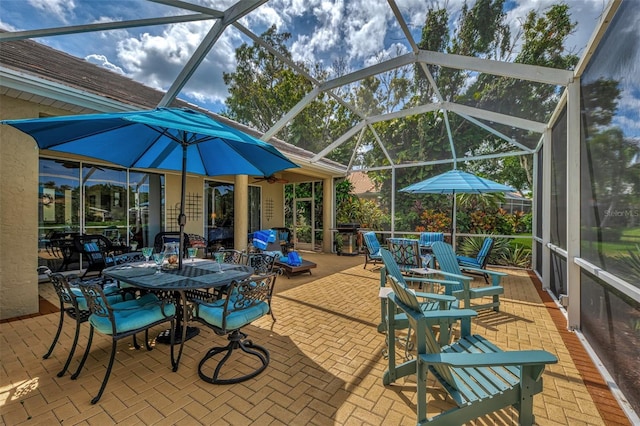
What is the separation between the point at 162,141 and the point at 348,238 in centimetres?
743

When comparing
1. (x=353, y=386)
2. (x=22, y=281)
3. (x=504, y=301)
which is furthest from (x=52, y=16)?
(x=504, y=301)

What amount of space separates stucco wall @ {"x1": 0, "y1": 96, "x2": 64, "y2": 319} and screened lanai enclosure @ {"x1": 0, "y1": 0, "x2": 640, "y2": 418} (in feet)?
3.81

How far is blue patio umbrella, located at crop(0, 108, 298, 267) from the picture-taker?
2.32 metres

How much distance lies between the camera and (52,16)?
3748mm

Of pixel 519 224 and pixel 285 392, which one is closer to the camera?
pixel 285 392

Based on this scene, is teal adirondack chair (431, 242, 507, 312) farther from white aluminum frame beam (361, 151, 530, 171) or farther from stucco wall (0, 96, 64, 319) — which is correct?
stucco wall (0, 96, 64, 319)

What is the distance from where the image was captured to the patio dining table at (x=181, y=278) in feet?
8.26

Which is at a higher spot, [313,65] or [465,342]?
[313,65]

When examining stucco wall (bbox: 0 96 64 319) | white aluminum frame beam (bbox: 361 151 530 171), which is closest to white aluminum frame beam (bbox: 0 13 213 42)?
stucco wall (bbox: 0 96 64 319)

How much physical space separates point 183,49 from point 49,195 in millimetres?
4291

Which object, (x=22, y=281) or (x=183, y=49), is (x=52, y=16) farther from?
(x=22, y=281)

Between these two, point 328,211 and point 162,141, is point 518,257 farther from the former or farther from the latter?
point 162,141

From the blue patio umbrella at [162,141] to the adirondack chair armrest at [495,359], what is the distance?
226 cm

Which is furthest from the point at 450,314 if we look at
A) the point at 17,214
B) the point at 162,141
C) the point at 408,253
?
the point at 17,214
